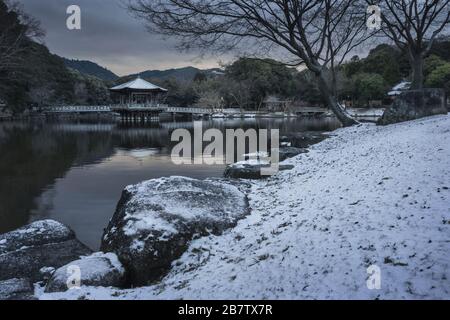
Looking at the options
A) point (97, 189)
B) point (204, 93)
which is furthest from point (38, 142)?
point (204, 93)

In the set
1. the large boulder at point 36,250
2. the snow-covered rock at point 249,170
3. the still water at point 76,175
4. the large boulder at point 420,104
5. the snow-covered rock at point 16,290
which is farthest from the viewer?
the large boulder at point 420,104

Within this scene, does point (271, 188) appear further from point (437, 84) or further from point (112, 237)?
point (437, 84)

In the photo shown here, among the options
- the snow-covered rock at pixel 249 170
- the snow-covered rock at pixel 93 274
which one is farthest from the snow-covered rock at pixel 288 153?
the snow-covered rock at pixel 93 274

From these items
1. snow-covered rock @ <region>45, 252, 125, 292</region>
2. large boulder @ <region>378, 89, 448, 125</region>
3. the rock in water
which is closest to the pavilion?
large boulder @ <region>378, 89, 448, 125</region>

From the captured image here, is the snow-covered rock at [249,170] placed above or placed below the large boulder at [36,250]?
above

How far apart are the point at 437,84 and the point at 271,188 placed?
38.5m

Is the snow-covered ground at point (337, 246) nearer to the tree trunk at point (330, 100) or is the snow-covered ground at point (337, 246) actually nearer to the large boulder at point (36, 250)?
the large boulder at point (36, 250)

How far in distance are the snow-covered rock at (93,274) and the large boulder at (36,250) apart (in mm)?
659

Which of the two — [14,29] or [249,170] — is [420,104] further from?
[14,29]

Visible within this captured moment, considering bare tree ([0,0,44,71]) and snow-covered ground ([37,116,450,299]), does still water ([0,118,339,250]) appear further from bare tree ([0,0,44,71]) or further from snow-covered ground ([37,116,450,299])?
bare tree ([0,0,44,71])

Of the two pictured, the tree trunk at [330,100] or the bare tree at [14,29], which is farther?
the bare tree at [14,29]

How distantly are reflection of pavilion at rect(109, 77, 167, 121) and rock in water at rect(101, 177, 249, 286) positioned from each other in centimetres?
4352

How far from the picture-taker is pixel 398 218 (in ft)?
13.6

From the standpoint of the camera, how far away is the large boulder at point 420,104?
1412 cm
